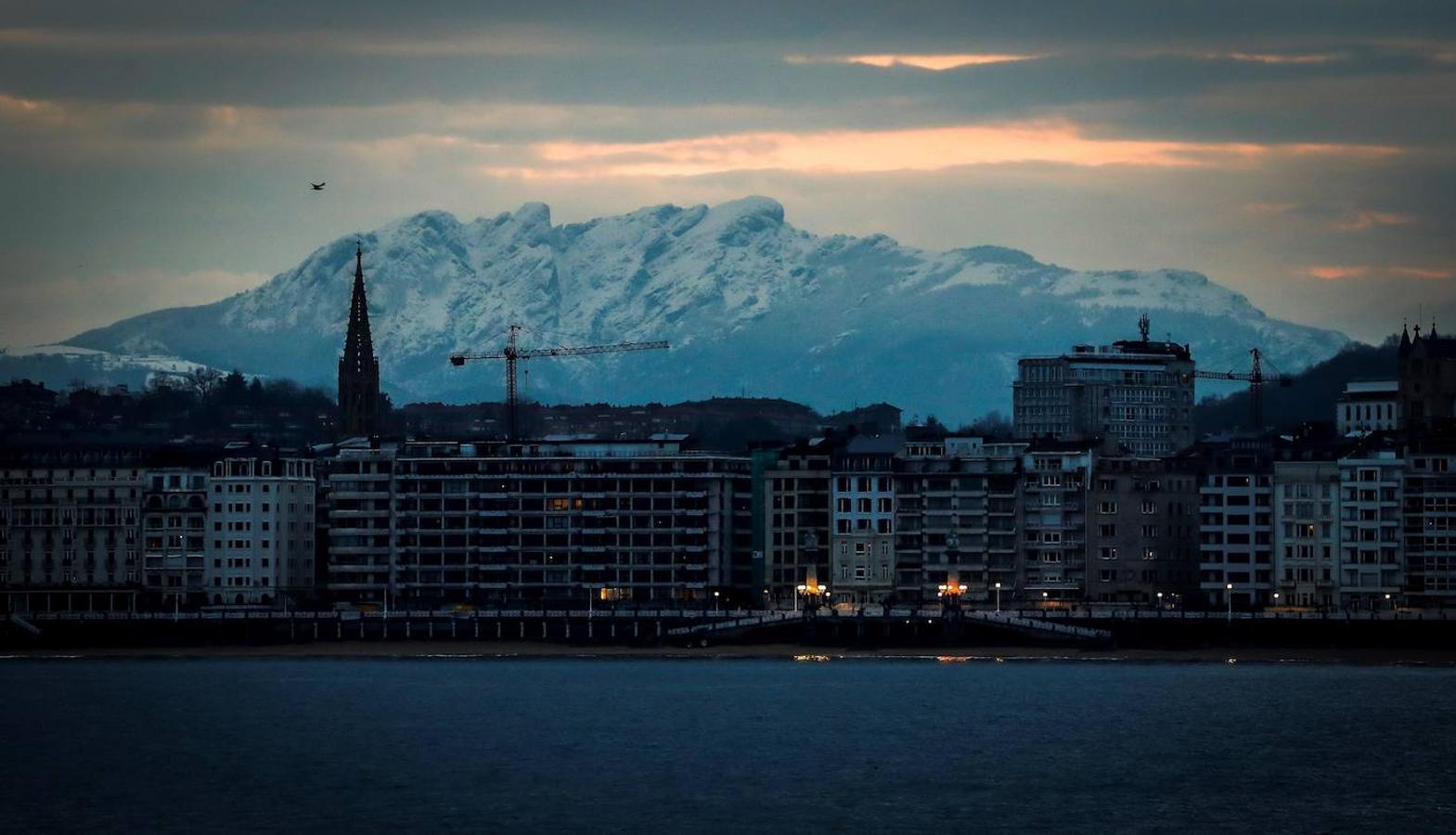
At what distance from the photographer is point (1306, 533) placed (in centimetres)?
19688

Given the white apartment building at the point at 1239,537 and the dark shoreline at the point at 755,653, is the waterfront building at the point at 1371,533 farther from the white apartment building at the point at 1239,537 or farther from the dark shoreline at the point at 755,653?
the dark shoreline at the point at 755,653

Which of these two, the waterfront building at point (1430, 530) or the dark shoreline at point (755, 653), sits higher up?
the waterfront building at point (1430, 530)

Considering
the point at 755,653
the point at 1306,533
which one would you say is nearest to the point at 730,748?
the point at 755,653

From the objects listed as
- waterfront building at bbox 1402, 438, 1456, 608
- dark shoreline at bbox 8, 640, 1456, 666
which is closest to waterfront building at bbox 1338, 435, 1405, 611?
waterfront building at bbox 1402, 438, 1456, 608

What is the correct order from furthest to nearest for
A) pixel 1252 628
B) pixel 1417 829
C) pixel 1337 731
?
pixel 1252 628 < pixel 1337 731 < pixel 1417 829

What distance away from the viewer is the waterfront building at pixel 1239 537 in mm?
197250

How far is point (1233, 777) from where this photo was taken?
420ft

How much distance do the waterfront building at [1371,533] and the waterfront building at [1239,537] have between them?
14.9ft

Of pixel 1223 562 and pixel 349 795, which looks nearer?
pixel 349 795

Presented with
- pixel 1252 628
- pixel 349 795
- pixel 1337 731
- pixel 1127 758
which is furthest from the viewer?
pixel 1252 628

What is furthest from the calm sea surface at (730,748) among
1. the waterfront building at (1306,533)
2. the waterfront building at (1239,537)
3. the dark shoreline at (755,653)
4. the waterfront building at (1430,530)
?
the waterfront building at (1430,530)

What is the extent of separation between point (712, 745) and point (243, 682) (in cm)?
4238

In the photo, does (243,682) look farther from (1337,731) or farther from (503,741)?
(1337,731)

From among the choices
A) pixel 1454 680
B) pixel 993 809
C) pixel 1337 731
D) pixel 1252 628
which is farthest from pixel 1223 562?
pixel 993 809
